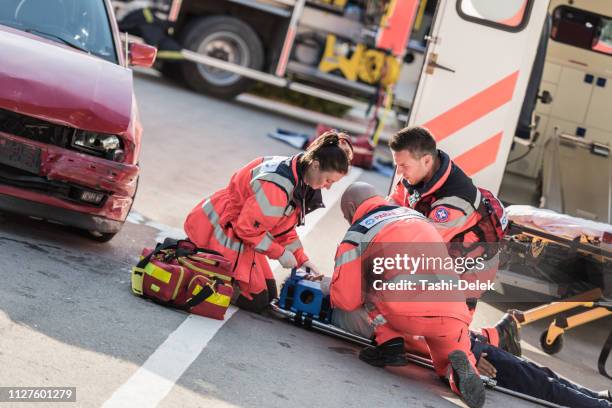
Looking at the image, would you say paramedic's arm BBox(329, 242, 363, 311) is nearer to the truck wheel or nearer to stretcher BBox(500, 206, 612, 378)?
stretcher BBox(500, 206, 612, 378)

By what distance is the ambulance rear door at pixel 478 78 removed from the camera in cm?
814

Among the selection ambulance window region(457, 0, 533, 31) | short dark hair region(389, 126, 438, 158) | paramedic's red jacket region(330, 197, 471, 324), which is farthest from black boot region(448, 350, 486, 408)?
ambulance window region(457, 0, 533, 31)

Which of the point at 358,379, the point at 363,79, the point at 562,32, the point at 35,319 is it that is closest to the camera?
the point at 35,319

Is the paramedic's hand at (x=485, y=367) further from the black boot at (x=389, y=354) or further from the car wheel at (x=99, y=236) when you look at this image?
the car wheel at (x=99, y=236)

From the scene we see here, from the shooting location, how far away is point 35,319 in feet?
16.6

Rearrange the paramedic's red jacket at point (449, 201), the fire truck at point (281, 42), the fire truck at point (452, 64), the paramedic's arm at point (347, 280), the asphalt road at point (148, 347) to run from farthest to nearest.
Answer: the fire truck at point (281, 42) → the fire truck at point (452, 64) → the paramedic's red jacket at point (449, 201) → the paramedic's arm at point (347, 280) → the asphalt road at point (148, 347)

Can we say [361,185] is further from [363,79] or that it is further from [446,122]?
[363,79]

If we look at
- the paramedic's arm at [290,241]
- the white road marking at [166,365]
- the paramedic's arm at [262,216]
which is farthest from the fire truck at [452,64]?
the white road marking at [166,365]

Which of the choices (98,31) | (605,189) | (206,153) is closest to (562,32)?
(605,189)

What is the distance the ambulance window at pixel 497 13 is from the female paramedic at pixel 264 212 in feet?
7.78

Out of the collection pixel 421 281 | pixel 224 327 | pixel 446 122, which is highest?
pixel 446 122

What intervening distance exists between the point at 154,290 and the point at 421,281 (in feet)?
4.71

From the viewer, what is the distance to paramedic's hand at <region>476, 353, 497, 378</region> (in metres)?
5.97

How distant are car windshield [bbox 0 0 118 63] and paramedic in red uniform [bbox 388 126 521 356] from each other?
2.21 metres
